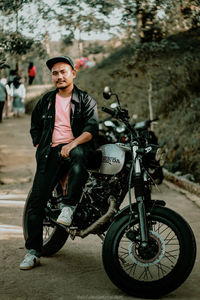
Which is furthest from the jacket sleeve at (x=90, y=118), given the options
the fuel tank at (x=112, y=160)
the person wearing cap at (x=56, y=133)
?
the fuel tank at (x=112, y=160)

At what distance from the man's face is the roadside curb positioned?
12.3ft

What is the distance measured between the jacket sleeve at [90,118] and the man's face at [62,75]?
244 millimetres

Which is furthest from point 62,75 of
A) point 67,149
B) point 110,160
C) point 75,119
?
point 110,160

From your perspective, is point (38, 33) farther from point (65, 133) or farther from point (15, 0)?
point (65, 133)

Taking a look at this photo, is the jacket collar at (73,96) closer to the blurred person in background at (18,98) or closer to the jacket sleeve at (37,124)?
the jacket sleeve at (37,124)

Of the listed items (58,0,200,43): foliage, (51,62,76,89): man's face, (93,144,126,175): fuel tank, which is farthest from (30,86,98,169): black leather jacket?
(58,0,200,43): foliage

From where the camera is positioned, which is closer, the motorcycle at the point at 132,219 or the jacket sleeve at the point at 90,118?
the motorcycle at the point at 132,219

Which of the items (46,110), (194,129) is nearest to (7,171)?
(194,129)

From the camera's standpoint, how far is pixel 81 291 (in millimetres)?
3869

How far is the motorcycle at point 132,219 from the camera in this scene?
3.63m

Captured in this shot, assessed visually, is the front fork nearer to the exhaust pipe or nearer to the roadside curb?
the exhaust pipe

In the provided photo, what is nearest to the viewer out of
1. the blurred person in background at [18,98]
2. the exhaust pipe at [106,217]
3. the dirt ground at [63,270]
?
the dirt ground at [63,270]

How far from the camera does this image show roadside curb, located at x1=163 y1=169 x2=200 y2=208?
786 centimetres

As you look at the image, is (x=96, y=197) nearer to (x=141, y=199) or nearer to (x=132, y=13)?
(x=141, y=199)
